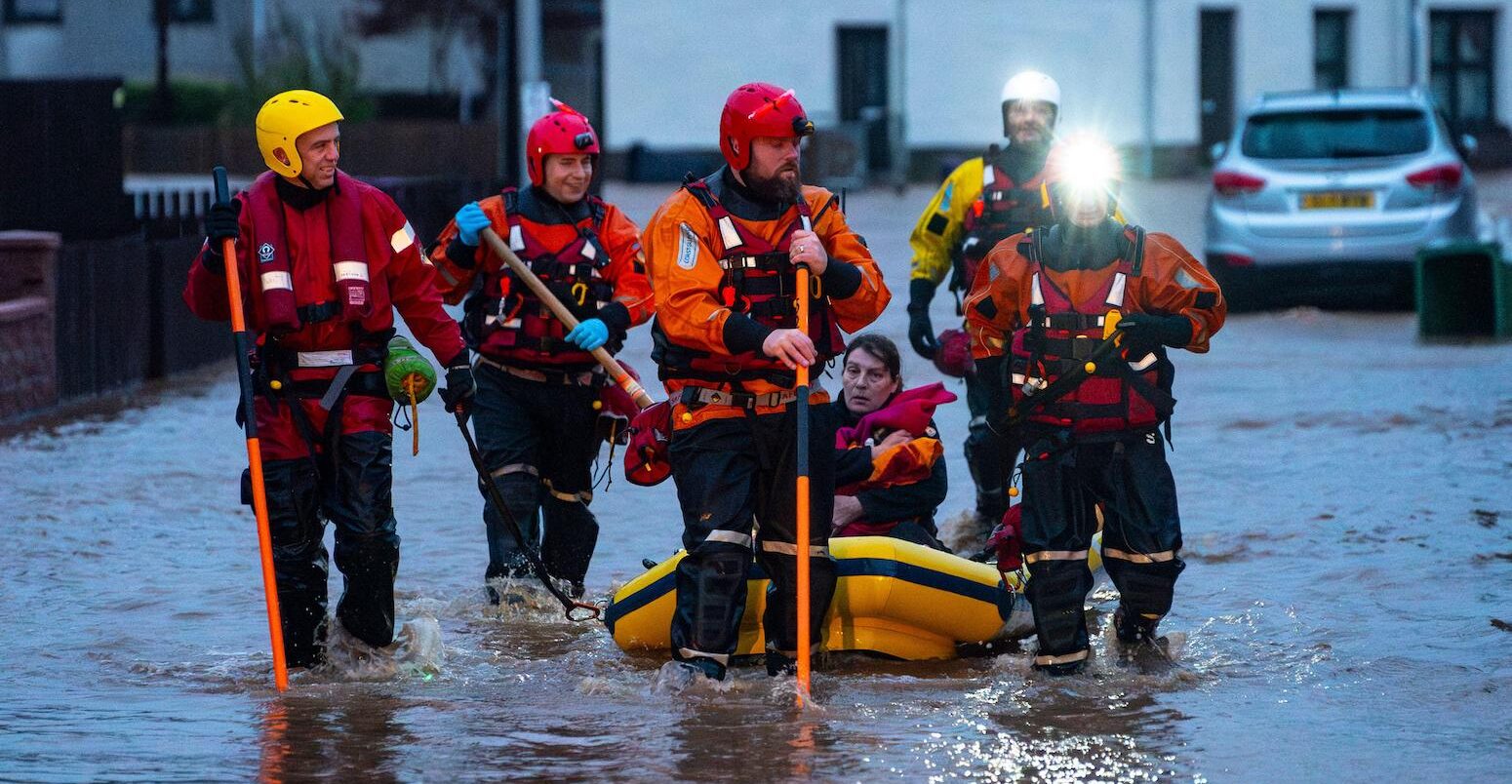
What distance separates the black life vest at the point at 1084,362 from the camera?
6.57 meters

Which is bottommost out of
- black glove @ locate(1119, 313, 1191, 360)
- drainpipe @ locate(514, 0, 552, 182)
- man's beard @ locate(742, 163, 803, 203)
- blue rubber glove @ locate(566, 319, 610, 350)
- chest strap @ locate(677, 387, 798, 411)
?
chest strap @ locate(677, 387, 798, 411)

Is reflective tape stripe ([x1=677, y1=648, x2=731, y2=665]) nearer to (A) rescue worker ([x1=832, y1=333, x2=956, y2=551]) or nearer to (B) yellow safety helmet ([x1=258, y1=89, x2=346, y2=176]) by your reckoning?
(A) rescue worker ([x1=832, y1=333, x2=956, y2=551])

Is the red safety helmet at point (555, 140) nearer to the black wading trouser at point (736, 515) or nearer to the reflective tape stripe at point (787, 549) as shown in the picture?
the black wading trouser at point (736, 515)

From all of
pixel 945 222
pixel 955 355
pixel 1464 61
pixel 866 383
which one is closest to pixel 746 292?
pixel 866 383

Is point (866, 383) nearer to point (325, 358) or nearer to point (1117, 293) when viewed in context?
point (1117, 293)

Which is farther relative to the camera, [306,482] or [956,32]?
[956,32]

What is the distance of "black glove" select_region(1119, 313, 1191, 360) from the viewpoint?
21.4ft

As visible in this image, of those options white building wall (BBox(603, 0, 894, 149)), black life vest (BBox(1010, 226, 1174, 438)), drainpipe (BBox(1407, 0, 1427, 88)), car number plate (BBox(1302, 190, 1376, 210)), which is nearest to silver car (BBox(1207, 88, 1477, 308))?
car number plate (BBox(1302, 190, 1376, 210))

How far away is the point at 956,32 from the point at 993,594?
1219 inches

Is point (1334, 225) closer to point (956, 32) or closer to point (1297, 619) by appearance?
point (1297, 619)

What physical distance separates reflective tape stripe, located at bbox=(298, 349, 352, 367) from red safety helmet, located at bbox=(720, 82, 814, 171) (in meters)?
1.27

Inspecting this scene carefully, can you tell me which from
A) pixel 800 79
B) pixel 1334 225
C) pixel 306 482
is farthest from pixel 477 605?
pixel 800 79

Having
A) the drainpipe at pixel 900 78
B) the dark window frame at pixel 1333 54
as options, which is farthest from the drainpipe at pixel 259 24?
the dark window frame at pixel 1333 54

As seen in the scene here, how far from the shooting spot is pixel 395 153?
37.6 m
